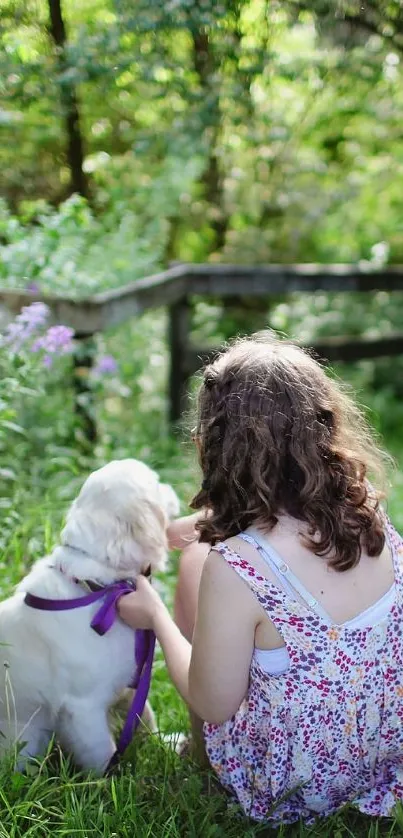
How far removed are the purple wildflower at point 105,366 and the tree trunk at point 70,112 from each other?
1.21 m

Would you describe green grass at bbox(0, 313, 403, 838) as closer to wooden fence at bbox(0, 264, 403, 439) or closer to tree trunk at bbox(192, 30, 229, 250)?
wooden fence at bbox(0, 264, 403, 439)

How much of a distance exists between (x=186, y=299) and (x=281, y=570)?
3.31 meters

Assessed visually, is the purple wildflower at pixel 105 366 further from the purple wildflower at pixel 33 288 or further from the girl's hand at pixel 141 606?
the girl's hand at pixel 141 606

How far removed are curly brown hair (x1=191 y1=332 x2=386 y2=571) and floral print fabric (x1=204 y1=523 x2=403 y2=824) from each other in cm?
12

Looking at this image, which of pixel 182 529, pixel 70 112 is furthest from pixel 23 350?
pixel 70 112

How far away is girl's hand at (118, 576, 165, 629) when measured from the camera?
2078 millimetres

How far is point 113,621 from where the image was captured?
213 cm

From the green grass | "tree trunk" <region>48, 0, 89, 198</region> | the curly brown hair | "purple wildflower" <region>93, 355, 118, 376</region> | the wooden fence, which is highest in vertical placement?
"tree trunk" <region>48, 0, 89, 198</region>

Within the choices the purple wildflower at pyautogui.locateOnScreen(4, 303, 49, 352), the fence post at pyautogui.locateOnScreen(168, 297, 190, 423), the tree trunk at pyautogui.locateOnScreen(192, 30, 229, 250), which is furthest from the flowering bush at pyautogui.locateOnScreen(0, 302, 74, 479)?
the fence post at pyautogui.locateOnScreen(168, 297, 190, 423)

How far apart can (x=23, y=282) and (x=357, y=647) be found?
6.82 ft

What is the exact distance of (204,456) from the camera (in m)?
1.89

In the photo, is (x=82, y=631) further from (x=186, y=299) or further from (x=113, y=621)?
(x=186, y=299)

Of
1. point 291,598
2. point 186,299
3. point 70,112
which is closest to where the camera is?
point 291,598

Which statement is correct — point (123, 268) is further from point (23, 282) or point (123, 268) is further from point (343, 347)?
point (343, 347)
